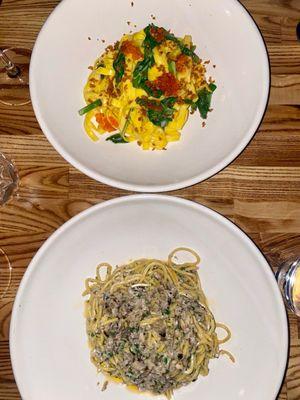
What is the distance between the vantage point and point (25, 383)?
221 cm

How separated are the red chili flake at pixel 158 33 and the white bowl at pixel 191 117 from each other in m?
0.08

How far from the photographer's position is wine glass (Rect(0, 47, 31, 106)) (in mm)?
2521

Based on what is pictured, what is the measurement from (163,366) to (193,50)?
1238 mm

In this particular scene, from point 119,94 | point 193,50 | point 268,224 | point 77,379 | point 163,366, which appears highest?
point 193,50

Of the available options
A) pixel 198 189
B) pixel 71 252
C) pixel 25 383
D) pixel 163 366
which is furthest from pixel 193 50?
pixel 25 383

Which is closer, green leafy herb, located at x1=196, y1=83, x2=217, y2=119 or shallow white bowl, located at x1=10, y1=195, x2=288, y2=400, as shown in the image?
shallow white bowl, located at x1=10, y1=195, x2=288, y2=400

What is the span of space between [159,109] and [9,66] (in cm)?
64

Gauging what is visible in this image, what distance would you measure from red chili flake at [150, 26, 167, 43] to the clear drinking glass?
3.31 ft

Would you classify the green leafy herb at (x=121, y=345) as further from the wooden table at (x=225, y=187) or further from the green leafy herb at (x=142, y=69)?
the green leafy herb at (x=142, y=69)

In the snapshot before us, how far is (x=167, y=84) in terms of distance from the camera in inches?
93.0

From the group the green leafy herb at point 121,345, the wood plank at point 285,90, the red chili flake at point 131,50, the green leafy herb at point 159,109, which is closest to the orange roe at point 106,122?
the green leafy herb at point 159,109

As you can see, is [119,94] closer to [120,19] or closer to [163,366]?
[120,19]

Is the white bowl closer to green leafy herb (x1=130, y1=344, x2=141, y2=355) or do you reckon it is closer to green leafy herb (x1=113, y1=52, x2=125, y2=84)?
green leafy herb (x1=113, y1=52, x2=125, y2=84)

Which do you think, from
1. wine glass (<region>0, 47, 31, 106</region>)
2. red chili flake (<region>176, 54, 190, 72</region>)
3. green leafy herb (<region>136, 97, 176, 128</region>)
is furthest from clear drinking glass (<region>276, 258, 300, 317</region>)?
wine glass (<region>0, 47, 31, 106</region>)
